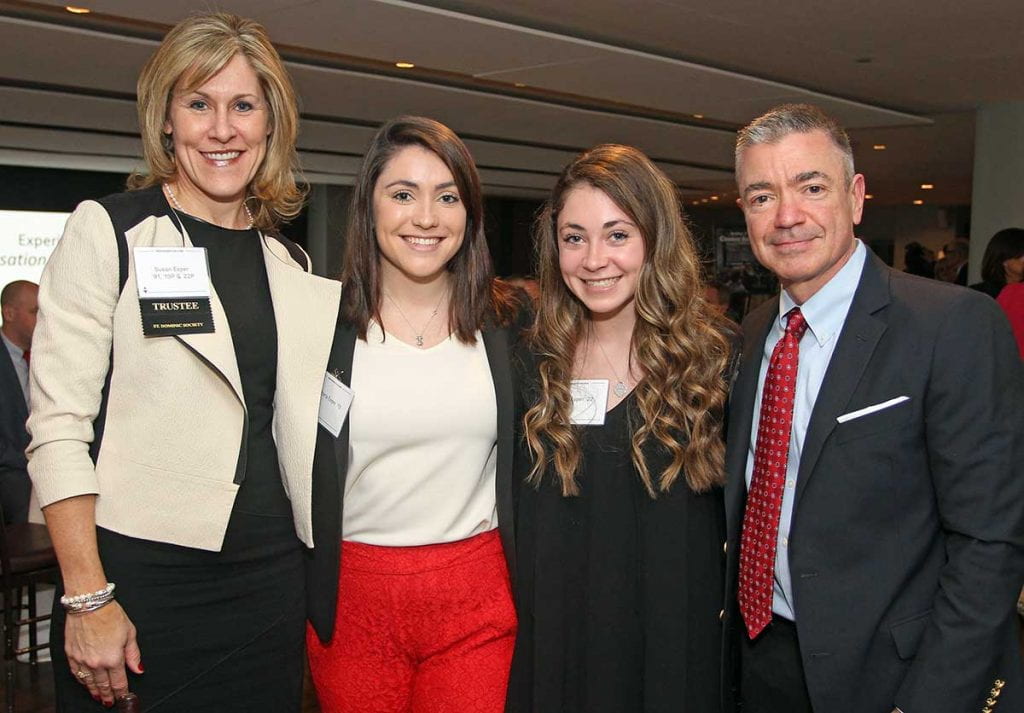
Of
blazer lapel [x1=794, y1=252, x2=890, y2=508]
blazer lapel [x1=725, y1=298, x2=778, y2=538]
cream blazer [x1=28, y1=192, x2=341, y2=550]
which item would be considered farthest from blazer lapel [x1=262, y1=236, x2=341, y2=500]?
blazer lapel [x1=794, y1=252, x2=890, y2=508]

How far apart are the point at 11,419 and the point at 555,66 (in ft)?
12.3

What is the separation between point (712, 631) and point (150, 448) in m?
1.19

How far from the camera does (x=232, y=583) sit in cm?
179

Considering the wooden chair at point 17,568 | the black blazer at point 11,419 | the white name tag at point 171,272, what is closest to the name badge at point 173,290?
the white name tag at point 171,272

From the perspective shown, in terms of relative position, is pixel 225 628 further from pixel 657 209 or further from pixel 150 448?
pixel 657 209

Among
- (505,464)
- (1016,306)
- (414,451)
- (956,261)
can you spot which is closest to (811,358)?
(505,464)

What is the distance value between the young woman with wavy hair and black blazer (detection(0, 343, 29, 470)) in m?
3.16

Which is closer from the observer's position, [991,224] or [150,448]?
[150,448]

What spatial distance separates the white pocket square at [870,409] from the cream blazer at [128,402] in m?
1.09

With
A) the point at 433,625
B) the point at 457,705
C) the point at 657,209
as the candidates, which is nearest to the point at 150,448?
the point at 433,625

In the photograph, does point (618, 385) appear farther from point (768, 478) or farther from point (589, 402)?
point (768, 478)

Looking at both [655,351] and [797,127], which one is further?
[655,351]

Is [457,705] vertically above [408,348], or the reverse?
[408,348]

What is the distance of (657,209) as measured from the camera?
209 cm
